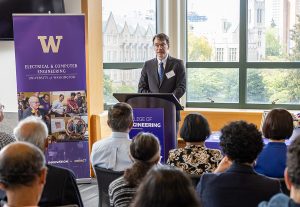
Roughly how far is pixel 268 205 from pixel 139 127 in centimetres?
273

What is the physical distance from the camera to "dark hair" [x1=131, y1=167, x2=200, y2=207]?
132 cm

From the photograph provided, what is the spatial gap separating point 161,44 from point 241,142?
9.42ft

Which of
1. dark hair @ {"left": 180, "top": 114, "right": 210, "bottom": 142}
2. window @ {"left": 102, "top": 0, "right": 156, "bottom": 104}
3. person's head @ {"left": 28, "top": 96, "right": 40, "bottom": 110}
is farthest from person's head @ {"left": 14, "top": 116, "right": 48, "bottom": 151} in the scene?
window @ {"left": 102, "top": 0, "right": 156, "bottom": 104}

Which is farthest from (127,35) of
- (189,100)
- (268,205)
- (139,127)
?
(268,205)

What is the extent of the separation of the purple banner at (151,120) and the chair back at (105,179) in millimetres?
1420

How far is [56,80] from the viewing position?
514cm

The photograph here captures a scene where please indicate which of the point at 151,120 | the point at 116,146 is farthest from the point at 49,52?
the point at 116,146

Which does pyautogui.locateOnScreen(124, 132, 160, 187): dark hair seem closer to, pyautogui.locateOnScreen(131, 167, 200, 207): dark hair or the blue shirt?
the blue shirt

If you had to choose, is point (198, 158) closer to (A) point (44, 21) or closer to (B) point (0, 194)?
(B) point (0, 194)

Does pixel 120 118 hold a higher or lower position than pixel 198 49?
lower

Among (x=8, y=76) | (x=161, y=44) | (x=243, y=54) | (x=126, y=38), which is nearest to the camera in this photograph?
(x=161, y=44)

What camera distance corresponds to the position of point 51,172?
98.9 inches

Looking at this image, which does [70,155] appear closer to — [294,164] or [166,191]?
[294,164]

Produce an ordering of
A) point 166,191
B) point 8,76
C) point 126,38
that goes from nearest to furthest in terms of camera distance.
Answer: point 166,191 → point 8,76 → point 126,38
